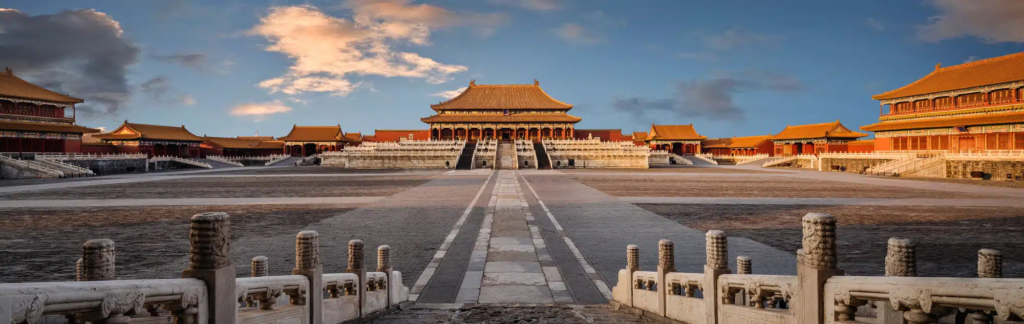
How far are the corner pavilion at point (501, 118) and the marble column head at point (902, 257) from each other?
6350cm

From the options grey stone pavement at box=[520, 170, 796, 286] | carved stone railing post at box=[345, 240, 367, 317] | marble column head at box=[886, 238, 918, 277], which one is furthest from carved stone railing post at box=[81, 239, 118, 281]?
grey stone pavement at box=[520, 170, 796, 286]

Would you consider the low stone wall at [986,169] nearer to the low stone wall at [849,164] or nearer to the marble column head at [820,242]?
the low stone wall at [849,164]

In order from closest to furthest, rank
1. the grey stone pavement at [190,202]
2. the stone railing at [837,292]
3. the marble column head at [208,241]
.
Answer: the stone railing at [837,292] < the marble column head at [208,241] < the grey stone pavement at [190,202]

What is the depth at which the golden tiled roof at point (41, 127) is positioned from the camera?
1642 inches

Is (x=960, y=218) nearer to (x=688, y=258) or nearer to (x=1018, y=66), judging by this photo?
(x=688, y=258)

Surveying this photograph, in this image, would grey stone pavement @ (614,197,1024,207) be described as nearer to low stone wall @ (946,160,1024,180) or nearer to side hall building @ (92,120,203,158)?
low stone wall @ (946,160,1024,180)

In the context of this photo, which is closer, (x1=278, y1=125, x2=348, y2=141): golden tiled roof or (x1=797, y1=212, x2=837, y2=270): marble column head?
(x1=797, y1=212, x2=837, y2=270): marble column head

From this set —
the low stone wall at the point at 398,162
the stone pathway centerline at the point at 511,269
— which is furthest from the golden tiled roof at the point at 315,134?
the stone pathway centerline at the point at 511,269

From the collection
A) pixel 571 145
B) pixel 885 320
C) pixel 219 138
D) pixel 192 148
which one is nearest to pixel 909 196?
pixel 885 320

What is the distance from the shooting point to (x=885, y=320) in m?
2.94

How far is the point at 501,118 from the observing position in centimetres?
6819

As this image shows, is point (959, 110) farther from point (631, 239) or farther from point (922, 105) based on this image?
point (631, 239)

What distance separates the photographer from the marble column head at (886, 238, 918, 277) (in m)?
3.11

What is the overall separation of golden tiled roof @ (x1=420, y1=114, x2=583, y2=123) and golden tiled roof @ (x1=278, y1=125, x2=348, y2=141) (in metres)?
17.2
